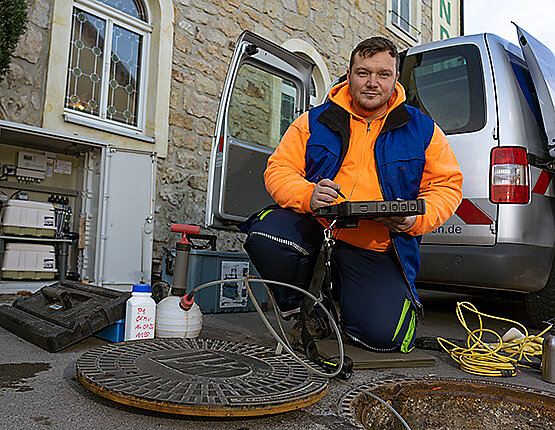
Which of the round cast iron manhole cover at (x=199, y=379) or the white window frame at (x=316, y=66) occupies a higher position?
the white window frame at (x=316, y=66)

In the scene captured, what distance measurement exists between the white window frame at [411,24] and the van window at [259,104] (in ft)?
18.1

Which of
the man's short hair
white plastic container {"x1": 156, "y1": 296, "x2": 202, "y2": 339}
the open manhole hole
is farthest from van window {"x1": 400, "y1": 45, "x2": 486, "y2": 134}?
white plastic container {"x1": 156, "y1": 296, "x2": 202, "y2": 339}

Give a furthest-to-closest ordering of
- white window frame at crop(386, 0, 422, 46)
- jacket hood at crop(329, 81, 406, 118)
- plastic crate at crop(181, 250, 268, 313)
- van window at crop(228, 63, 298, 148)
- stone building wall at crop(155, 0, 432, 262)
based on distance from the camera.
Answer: white window frame at crop(386, 0, 422, 46) < stone building wall at crop(155, 0, 432, 262) < van window at crop(228, 63, 298, 148) < plastic crate at crop(181, 250, 268, 313) < jacket hood at crop(329, 81, 406, 118)

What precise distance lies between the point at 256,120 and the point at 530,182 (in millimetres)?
2635

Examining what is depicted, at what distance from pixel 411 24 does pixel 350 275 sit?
29.4 feet

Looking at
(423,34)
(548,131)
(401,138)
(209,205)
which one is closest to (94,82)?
(209,205)

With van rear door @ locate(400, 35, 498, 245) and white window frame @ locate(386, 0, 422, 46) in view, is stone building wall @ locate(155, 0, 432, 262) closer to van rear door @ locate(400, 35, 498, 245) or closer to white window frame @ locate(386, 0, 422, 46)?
van rear door @ locate(400, 35, 498, 245)

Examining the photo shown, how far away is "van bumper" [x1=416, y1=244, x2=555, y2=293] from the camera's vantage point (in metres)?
2.57

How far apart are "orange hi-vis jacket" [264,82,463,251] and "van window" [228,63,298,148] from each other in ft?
6.35

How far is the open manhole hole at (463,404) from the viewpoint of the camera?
1.68 metres

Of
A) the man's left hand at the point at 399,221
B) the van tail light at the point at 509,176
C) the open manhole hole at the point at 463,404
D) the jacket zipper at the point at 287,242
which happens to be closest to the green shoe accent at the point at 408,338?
the open manhole hole at the point at 463,404

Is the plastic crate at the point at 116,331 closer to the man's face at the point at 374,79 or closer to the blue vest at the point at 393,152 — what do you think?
the blue vest at the point at 393,152

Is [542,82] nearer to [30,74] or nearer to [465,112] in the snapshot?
[465,112]

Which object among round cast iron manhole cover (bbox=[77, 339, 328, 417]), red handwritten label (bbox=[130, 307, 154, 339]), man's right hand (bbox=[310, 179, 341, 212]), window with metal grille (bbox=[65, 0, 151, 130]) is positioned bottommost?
round cast iron manhole cover (bbox=[77, 339, 328, 417])
